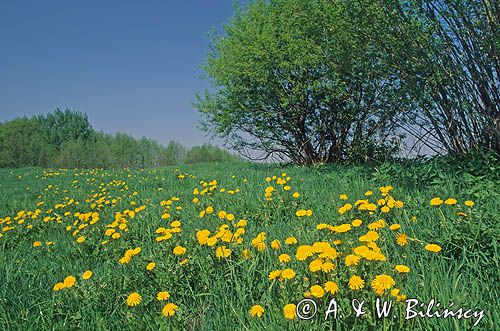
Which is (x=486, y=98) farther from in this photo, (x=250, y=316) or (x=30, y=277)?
(x=30, y=277)

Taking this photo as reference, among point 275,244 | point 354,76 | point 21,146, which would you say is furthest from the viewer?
point 21,146

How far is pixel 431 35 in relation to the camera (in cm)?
488

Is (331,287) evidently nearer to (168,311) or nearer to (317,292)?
(317,292)

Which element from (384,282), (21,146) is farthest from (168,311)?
(21,146)

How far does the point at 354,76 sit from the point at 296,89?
2.18 metres

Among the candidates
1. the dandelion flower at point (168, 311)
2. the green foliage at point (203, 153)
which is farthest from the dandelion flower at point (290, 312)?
the green foliage at point (203, 153)

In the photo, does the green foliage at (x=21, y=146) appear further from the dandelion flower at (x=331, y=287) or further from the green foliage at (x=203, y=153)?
the dandelion flower at (x=331, y=287)

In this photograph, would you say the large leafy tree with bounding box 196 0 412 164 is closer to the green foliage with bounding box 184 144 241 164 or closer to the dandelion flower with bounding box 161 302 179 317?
the dandelion flower with bounding box 161 302 179 317

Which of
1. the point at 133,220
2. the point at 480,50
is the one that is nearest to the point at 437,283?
the point at 133,220

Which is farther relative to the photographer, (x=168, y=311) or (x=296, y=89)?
(x=296, y=89)

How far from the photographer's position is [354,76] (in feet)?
25.7

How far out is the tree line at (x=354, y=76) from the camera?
4848 mm

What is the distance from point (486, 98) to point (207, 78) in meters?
9.46

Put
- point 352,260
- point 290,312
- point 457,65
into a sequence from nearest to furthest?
point 290,312 < point 352,260 < point 457,65
